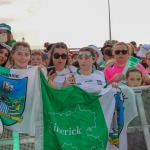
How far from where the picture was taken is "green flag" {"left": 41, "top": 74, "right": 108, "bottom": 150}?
4.64 meters

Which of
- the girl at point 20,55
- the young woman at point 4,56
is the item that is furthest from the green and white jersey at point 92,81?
the young woman at point 4,56

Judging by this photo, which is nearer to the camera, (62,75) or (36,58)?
(62,75)

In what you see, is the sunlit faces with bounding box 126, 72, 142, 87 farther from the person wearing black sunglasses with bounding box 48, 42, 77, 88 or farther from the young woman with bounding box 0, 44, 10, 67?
the young woman with bounding box 0, 44, 10, 67

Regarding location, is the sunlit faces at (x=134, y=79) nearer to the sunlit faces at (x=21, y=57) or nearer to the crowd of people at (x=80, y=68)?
the crowd of people at (x=80, y=68)

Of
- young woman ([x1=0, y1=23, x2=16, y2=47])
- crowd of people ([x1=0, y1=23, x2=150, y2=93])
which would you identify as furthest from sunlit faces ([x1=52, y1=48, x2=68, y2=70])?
young woman ([x1=0, y1=23, x2=16, y2=47])

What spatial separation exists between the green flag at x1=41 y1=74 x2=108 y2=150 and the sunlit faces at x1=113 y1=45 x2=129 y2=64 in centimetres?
130

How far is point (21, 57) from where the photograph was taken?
5.08m

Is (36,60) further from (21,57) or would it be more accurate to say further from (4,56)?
(21,57)

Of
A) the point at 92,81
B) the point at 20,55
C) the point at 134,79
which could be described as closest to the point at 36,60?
the point at 20,55

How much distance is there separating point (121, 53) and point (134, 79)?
2.19 ft

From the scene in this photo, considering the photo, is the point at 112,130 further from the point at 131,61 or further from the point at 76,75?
the point at 131,61

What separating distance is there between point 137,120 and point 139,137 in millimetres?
219

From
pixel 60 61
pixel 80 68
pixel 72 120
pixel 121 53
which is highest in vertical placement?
pixel 121 53

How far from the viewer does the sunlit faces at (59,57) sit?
18.7ft
